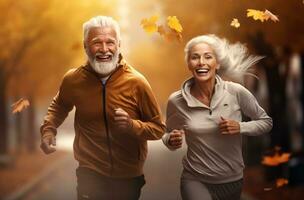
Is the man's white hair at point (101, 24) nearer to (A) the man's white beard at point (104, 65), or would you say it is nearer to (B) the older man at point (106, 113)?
(B) the older man at point (106, 113)

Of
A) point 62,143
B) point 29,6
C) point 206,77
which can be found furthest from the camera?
point 29,6

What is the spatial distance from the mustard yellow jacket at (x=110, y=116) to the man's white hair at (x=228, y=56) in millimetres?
609

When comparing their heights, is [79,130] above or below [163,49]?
below

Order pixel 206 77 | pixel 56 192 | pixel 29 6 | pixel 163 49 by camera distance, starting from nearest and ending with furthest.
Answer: pixel 206 77 < pixel 163 49 < pixel 56 192 < pixel 29 6

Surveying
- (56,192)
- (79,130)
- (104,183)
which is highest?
(79,130)

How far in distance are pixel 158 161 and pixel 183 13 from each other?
255 cm

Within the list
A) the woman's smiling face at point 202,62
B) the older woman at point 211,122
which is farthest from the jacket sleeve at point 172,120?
the woman's smiling face at point 202,62

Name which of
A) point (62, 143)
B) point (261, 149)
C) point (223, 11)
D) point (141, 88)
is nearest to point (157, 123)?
point (141, 88)

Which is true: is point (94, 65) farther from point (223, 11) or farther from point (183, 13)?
point (223, 11)

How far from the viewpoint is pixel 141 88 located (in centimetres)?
732

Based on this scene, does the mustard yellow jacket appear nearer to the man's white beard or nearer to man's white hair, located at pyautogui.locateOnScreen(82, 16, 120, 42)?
the man's white beard

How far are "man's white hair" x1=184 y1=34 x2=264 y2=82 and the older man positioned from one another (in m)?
0.66

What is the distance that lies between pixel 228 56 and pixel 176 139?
103cm

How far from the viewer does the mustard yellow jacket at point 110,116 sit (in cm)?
730
